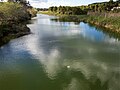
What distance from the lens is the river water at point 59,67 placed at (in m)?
18.7

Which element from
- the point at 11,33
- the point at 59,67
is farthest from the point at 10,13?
the point at 59,67

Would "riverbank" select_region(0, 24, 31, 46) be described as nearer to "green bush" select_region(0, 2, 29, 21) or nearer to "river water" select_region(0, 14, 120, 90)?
"river water" select_region(0, 14, 120, 90)

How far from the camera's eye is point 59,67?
74.3ft

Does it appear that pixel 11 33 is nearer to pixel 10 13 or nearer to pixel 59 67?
pixel 59 67

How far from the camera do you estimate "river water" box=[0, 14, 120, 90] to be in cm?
1867

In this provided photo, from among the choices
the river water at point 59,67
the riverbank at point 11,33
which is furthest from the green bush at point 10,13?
the river water at point 59,67

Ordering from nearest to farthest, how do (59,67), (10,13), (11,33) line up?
(59,67) → (11,33) → (10,13)

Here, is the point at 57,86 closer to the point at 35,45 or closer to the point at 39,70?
the point at 39,70

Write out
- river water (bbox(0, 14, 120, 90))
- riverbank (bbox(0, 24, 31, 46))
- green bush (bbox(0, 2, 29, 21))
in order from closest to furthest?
river water (bbox(0, 14, 120, 90)), riverbank (bbox(0, 24, 31, 46)), green bush (bbox(0, 2, 29, 21))

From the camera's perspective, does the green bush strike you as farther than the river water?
Yes

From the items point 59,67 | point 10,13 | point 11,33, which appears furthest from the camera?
point 10,13

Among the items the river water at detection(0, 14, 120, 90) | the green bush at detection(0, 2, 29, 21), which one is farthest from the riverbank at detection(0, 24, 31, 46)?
the green bush at detection(0, 2, 29, 21)

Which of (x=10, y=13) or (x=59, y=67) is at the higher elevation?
(x=10, y=13)

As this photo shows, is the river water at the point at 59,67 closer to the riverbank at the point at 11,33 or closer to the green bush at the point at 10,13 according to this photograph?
the riverbank at the point at 11,33
